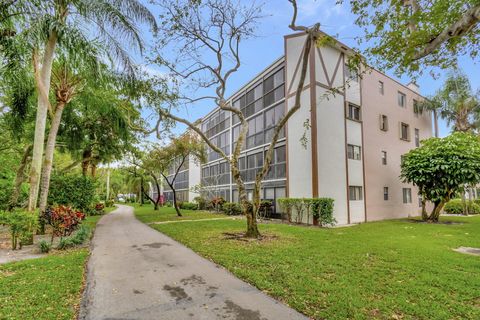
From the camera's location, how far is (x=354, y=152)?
56.6 ft

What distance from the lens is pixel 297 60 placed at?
17328mm

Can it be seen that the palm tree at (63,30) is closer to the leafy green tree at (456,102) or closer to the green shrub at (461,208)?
the leafy green tree at (456,102)

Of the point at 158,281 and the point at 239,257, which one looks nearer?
the point at 158,281

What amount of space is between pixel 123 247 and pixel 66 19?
848cm

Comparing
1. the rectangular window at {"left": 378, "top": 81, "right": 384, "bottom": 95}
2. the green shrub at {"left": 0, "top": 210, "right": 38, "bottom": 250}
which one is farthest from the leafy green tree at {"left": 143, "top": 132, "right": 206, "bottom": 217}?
the rectangular window at {"left": 378, "top": 81, "right": 384, "bottom": 95}

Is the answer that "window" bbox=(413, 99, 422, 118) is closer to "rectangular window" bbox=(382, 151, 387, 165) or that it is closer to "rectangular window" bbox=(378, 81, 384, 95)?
"rectangular window" bbox=(378, 81, 384, 95)

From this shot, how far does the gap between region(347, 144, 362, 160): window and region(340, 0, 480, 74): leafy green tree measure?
9.32 metres

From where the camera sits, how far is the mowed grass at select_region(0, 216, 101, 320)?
4.00m

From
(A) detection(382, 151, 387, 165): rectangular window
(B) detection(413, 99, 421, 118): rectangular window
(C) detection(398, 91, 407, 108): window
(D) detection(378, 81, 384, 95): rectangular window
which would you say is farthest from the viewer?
(B) detection(413, 99, 421, 118): rectangular window

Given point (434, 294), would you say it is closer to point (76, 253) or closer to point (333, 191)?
point (76, 253)

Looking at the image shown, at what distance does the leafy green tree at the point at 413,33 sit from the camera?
248 inches

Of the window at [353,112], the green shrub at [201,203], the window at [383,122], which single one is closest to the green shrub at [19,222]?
the window at [353,112]

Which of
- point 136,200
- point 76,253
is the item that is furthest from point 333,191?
A: point 136,200

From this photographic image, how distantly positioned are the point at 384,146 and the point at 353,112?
13.2 feet
